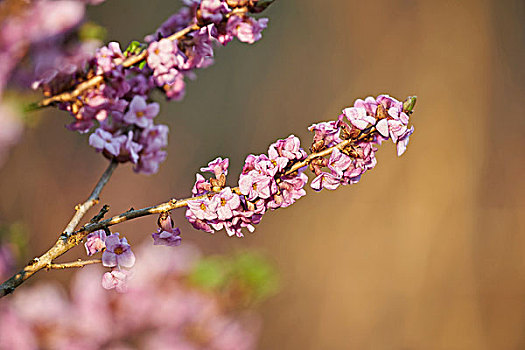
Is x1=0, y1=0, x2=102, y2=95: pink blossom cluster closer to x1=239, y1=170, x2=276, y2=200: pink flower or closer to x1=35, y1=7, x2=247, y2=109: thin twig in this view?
x1=35, y1=7, x2=247, y2=109: thin twig

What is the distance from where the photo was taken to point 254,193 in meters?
0.39

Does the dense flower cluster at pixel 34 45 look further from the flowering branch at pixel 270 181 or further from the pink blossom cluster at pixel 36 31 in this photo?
the flowering branch at pixel 270 181

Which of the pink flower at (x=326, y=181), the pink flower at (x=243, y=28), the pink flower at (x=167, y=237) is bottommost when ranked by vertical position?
the pink flower at (x=167, y=237)

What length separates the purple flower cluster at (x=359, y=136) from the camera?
408 mm

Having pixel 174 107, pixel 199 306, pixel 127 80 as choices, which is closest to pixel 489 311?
pixel 174 107

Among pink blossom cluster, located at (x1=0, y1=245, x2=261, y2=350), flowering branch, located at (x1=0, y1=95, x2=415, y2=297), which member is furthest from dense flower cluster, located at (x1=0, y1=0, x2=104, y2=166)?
pink blossom cluster, located at (x1=0, y1=245, x2=261, y2=350)

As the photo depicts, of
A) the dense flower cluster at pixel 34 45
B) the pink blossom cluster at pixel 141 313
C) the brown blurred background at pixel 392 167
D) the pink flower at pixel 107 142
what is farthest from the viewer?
the brown blurred background at pixel 392 167

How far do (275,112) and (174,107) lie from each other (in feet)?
1.53

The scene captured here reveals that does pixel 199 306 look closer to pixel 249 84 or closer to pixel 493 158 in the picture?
pixel 249 84

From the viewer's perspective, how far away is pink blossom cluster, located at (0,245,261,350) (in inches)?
27.5

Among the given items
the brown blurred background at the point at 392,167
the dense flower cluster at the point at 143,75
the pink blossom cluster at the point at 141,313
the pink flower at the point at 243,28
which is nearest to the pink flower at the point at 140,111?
the dense flower cluster at the point at 143,75

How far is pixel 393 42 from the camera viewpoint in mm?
2428

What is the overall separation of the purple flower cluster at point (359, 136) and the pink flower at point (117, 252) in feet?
0.53

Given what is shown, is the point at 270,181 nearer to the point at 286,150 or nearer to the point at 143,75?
the point at 286,150
